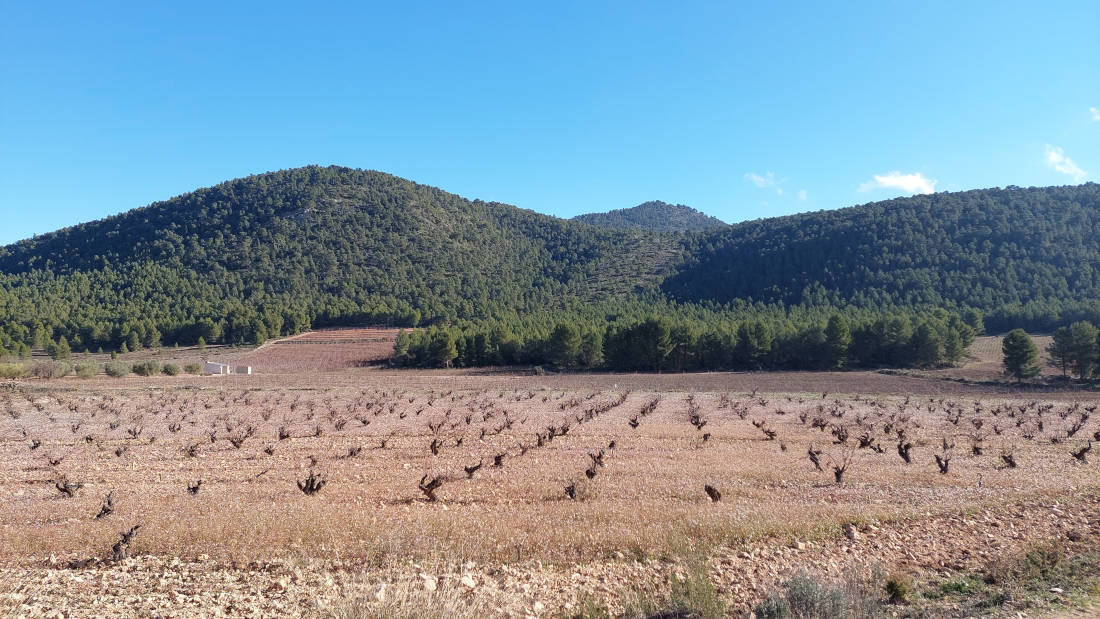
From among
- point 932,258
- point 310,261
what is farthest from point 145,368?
point 932,258

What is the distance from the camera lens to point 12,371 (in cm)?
5262

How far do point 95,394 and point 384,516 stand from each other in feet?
136

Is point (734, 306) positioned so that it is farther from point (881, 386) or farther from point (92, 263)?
point (92, 263)

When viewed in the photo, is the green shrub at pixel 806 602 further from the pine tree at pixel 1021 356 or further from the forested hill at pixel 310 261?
the forested hill at pixel 310 261

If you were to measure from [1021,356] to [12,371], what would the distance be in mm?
94300

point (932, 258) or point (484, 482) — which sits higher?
point (932, 258)

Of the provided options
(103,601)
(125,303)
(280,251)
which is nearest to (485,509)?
(103,601)

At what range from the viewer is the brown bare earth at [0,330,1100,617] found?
263 inches

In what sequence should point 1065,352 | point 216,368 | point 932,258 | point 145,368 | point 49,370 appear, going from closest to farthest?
1. point 1065,352
2. point 49,370
3. point 145,368
4. point 216,368
5. point 932,258

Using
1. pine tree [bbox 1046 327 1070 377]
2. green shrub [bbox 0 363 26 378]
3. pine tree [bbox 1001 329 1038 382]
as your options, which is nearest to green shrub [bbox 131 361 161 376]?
green shrub [bbox 0 363 26 378]

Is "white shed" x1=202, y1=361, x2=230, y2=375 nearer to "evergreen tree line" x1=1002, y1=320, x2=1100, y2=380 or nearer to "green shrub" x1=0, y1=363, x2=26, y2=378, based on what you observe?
"green shrub" x1=0, y1=363, x2=26, y2=378

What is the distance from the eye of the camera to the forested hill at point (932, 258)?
101375mm

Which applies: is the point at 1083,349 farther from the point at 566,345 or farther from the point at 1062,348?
the point at 566,345

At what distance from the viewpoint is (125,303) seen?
362 ft
